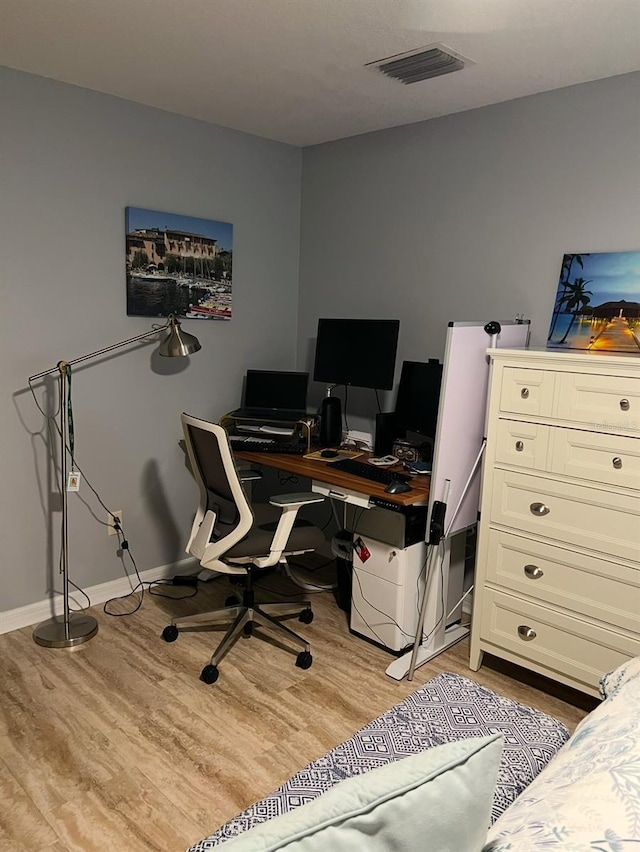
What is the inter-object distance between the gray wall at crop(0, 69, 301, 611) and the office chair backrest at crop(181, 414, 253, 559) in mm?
677

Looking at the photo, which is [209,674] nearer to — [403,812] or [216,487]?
[216,487]

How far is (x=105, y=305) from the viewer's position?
325 centimetres

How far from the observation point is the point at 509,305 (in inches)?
124

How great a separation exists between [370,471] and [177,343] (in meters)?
1.12

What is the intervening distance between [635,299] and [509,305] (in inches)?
23.6

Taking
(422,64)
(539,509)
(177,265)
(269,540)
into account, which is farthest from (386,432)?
(422,64)

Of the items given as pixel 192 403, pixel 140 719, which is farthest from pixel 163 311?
pixel 140 719

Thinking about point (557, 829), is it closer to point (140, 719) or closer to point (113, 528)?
point (140, 719)

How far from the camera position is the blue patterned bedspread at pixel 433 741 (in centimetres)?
129

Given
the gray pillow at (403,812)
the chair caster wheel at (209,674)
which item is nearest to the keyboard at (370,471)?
the chair caster wheel at (209,674)

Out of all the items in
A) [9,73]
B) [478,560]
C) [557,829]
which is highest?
[9,73]

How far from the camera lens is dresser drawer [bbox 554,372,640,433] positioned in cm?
228

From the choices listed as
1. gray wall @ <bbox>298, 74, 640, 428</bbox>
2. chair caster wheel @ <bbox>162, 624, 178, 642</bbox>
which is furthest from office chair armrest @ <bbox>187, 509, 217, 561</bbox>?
gray wall @ <bbox>298, 74, 640, 428</bbox>

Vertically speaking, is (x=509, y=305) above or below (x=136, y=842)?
above
